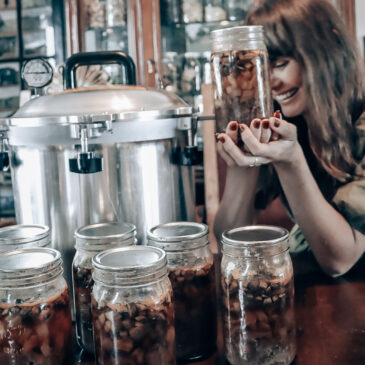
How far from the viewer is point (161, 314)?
22.4 inches

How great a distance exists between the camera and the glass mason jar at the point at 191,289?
652 mm

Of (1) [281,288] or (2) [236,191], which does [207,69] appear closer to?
(2) [236,191]

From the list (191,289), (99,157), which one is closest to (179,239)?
(191,289)

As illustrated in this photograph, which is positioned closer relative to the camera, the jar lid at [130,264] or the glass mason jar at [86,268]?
the jar lid at [130,264]

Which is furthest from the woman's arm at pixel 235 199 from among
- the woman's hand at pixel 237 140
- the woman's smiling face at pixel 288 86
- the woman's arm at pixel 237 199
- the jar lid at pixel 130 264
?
the jar lid at pixel 130 264

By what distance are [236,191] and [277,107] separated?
0.90ft

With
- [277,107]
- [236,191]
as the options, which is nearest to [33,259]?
[236,191]

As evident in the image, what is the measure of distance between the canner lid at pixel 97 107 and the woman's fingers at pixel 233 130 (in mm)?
89

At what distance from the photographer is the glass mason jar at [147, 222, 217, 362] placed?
0.65m

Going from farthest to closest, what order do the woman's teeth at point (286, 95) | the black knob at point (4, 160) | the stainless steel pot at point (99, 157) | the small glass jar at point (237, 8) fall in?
the small glass jar at point (237, 8) → the woman's teeth at point (286, 95) → the black knob at point (4, 160) → the stainless steel pot at point (99, 157)

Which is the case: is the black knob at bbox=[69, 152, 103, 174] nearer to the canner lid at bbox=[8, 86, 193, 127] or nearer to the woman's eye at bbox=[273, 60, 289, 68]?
the canner lid at bbox=[8, 86, 193, 127]

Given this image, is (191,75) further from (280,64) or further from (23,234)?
(23,234)

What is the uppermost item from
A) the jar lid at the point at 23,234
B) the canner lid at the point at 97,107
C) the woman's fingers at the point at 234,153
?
the canner lid at the point at 97,107

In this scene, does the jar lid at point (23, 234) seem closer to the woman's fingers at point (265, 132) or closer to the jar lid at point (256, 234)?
the jar lid at point (256, 234)
